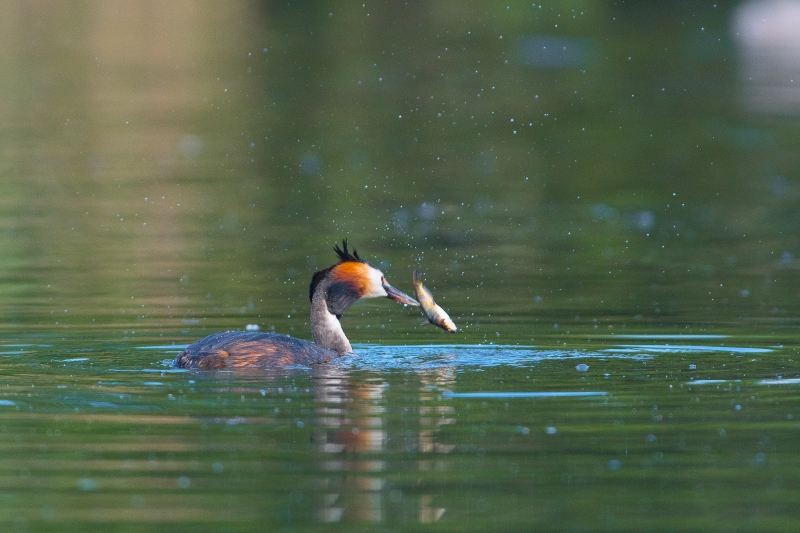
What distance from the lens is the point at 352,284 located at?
10516mm

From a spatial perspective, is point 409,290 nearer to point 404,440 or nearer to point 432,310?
point 432,310

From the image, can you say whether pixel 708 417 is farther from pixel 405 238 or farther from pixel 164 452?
pixel 405 238

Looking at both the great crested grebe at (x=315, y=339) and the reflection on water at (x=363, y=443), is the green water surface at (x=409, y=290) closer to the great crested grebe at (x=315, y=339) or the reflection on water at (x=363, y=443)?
the reflection on water at (x=363, y=443)

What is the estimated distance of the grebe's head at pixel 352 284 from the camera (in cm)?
1050

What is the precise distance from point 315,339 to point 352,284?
47cm

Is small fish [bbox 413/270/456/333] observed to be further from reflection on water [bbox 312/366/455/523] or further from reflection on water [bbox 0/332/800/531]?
reflection on water [bbox 312/366/455/523]

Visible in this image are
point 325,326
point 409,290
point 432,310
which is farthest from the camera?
point 409,290

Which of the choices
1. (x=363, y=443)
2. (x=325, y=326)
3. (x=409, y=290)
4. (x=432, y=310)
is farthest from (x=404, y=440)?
(x=409, y=290)

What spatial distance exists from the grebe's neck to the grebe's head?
0.14 feet

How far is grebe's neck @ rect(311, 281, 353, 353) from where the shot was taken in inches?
406

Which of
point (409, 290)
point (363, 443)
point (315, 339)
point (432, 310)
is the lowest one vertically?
point (363, 443)

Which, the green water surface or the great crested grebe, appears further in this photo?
the great crested grebe

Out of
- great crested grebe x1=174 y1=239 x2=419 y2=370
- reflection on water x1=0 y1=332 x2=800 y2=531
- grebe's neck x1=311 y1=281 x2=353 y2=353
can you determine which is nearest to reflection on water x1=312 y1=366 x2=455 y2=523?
reflection on water x1=0 y1=332 x2=800 y2=531

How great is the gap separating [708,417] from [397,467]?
190 cm
